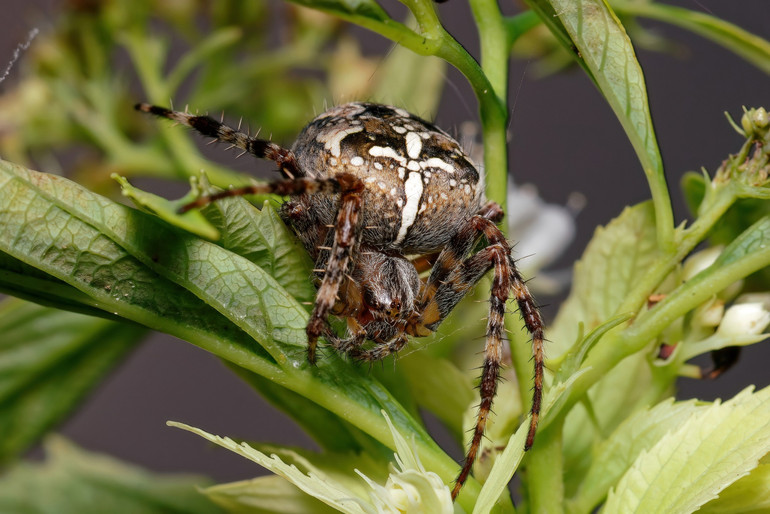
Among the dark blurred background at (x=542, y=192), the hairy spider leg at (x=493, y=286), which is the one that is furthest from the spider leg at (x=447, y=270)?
the dark blurred background at (x=542, y=192)

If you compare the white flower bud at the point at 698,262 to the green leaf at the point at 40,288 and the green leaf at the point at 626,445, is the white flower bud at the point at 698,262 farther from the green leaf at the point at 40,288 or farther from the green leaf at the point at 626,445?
the green leaf at the point at 40,288

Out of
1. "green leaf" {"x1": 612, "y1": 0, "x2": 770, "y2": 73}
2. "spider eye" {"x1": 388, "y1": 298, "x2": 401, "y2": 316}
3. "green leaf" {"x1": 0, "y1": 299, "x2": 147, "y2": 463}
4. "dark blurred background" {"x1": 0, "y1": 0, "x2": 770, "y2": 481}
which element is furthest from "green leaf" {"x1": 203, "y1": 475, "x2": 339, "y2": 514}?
"dark blurred background" {"x1": 0, "y1": 0, "x2": 770, "y2": 481}

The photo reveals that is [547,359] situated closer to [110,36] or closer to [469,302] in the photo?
[469,302]

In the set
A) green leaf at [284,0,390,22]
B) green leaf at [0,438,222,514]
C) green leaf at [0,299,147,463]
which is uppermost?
green leaf at [284,0,390,22]

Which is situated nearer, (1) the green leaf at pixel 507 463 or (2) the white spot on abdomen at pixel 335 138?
(1) the green leaf at pixel 507 463

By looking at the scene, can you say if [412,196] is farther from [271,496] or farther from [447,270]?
[271,496]

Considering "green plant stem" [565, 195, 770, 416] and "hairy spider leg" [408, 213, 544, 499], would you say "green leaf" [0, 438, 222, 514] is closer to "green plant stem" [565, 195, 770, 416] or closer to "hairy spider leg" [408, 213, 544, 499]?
"hairy spider leg" [408, 213, 544, 499]
